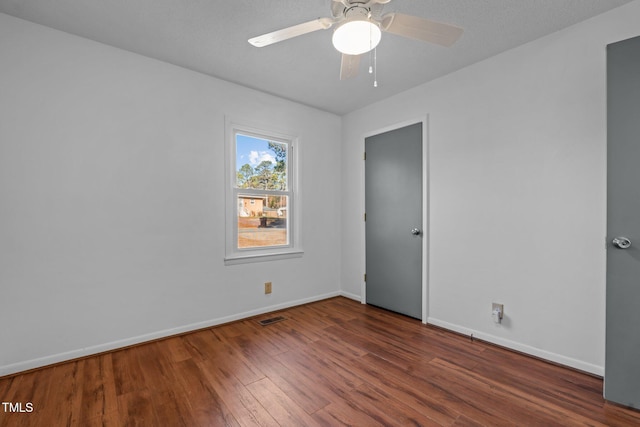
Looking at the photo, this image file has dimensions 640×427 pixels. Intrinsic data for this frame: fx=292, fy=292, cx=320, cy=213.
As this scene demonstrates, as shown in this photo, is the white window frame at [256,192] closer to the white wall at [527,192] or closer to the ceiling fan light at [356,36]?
the white wall at [527,192]

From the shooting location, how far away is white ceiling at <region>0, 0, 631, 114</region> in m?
1.95

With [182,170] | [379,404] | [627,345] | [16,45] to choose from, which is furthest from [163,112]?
[627,345]

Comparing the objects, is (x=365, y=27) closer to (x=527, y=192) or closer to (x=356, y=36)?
(x=356, y=36)

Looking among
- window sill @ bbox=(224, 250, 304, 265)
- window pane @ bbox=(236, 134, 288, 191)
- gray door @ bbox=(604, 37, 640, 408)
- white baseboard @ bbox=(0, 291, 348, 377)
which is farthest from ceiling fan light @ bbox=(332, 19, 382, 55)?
white baseboard @ bbox=(0, 291, 348, 377)

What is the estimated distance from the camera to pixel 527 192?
2400 millimetres

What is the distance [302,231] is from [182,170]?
1570mm

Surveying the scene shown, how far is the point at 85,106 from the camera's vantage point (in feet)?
7.73

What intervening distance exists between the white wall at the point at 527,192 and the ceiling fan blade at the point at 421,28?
1.32m

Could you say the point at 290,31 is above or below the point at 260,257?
above

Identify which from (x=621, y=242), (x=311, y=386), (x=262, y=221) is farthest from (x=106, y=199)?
(x=621, y=242)

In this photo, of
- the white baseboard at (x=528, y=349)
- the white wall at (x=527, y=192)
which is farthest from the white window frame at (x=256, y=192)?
the white baseboard at (x=528, y=349)

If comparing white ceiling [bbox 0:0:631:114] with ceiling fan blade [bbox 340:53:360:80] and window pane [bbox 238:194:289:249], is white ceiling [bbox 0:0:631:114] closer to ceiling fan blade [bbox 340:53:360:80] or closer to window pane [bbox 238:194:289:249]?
ceiling fan blade [bbox 340:53:360:80]

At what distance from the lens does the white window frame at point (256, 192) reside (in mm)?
3113

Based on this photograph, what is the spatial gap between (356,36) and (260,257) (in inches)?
97.5
